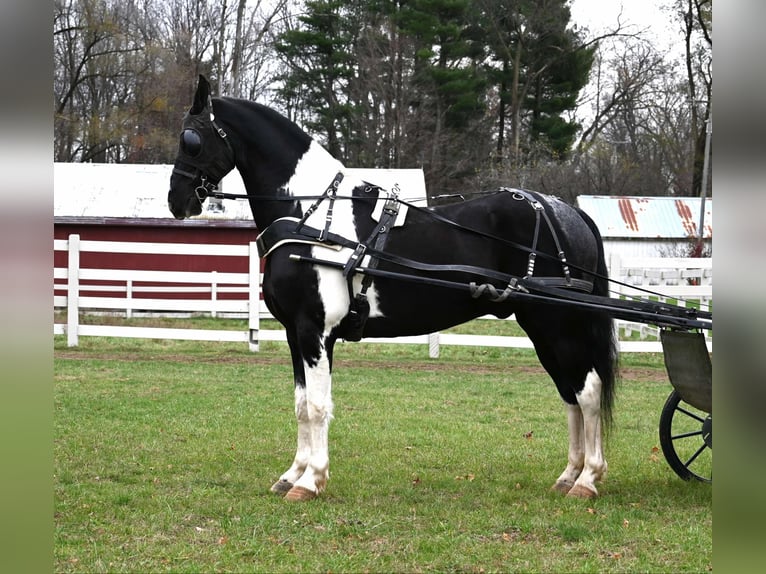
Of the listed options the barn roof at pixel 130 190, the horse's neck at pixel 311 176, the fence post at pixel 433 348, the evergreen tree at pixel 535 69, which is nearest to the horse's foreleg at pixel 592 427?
the horse's neck at pixel 311 176

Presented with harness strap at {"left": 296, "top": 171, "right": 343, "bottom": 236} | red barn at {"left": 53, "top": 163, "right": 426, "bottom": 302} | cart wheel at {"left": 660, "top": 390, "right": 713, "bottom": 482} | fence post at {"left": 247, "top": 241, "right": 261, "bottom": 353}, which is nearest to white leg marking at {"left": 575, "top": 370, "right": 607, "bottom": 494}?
cart wheel at {"left": 660, "top": 390, "right": 713, "bottom": 482}

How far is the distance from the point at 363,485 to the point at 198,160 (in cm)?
239

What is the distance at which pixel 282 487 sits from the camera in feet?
16.7

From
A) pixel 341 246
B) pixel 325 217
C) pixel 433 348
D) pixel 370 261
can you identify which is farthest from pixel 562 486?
pixel 433 348

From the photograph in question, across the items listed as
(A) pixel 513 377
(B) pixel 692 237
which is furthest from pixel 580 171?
(A) pixel 513 377

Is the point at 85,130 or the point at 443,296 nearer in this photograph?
the point at 443,296

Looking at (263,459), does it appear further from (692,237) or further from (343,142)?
(692,237)

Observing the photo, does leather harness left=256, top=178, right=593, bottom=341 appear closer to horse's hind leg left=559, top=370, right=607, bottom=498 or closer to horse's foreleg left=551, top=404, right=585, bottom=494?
horse's hind leg left=559, top=370, right=607, bottom=498

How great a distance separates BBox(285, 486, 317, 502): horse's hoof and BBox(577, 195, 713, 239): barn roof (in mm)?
28254

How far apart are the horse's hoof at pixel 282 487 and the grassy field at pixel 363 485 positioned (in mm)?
83

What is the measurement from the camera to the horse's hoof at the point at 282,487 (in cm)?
506

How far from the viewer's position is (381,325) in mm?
5141

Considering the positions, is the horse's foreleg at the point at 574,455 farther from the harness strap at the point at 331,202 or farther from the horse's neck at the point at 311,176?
the horse's neck at the point at 311,176

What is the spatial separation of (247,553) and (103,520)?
1.01 meters
